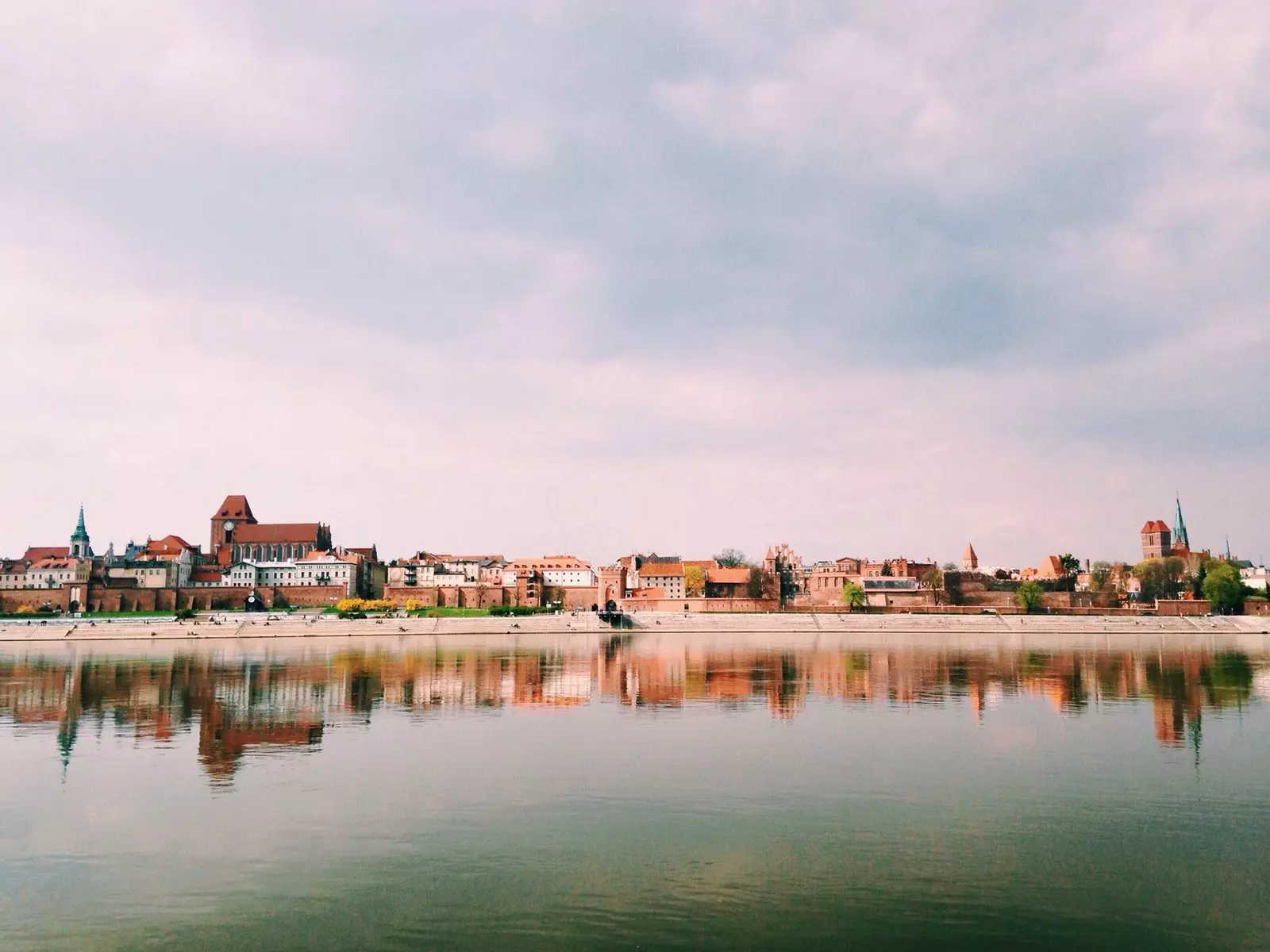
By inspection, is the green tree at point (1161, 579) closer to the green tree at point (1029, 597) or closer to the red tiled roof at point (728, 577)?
the green tree at point (1029, 597)

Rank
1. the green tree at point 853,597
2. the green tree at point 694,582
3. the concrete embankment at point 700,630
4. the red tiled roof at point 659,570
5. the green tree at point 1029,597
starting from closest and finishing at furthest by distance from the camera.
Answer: the concrete embankment at point 700,630
the green tree at point 1029,597
the green tree at point 853,597
the green tree at point 694,582
the red tiled roof at point 659,570

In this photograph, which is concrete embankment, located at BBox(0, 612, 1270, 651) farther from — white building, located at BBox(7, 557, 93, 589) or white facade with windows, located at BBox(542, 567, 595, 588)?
white facade with windows, located at BBox(542, 567, 595, 588)

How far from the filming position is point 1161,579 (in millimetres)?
105438

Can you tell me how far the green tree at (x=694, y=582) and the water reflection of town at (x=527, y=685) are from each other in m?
64.5

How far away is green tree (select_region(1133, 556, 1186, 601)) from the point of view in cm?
10422

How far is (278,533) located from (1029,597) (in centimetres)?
9996

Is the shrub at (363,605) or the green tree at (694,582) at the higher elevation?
the green tree at (694,582)

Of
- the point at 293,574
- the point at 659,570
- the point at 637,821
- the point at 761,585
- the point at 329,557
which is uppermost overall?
the point at 329,557

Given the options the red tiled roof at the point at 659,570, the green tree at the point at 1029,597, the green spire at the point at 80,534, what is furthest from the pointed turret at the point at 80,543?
the green tree at the point at 1029,597

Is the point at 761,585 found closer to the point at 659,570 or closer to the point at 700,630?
the point at 659,570

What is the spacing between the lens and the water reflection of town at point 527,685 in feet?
89.5

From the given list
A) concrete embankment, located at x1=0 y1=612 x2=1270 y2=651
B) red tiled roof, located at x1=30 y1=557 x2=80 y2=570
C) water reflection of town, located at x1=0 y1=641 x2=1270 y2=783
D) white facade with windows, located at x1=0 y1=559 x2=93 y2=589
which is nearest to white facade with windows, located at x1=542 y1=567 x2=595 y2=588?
concrete embankment, located at x1=0 y1=612 x2=1270 y2=651

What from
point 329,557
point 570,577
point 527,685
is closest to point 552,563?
point 570,577

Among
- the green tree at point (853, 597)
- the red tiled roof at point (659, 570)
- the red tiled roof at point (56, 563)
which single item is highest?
the red tiled roof at point (56, 563)
